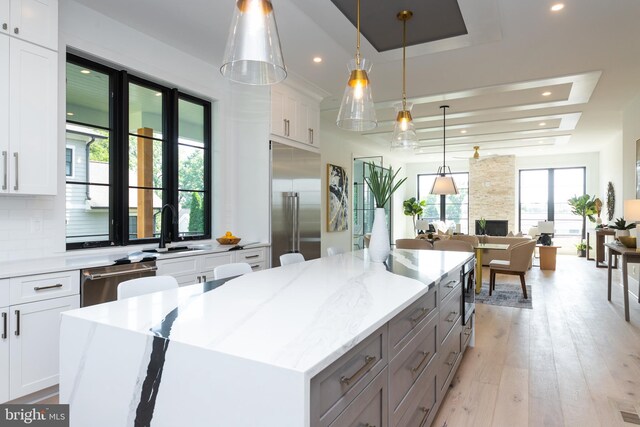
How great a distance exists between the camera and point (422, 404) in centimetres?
185

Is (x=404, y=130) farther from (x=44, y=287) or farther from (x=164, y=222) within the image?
(x=44, y=287)

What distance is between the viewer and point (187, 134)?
13.7 feet

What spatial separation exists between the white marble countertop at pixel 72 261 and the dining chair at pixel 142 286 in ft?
3.11

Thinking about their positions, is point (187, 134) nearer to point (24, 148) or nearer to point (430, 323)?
point (24, 148)

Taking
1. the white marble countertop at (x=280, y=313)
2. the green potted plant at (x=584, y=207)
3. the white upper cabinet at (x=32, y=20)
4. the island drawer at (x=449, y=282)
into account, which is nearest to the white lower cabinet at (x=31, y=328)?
the white marble countertop at (x=280, y=313)

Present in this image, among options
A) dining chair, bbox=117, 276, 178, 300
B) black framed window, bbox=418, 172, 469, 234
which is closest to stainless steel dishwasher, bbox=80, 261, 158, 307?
dining chair, bbox=117, 276, 178, 300

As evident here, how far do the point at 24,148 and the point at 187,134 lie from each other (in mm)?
1769

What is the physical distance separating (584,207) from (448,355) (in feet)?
32.3

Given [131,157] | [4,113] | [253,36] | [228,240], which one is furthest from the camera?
[228,240]

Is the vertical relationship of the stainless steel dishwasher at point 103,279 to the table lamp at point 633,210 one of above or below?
below

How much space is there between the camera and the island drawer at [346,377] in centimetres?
93

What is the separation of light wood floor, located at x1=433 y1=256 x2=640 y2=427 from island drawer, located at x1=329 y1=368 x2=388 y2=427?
1117 millimetres

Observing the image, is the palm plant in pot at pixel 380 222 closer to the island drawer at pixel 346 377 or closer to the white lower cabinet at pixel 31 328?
the island drawer at pixel 346 377

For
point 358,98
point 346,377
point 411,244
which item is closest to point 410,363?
point 346,377
